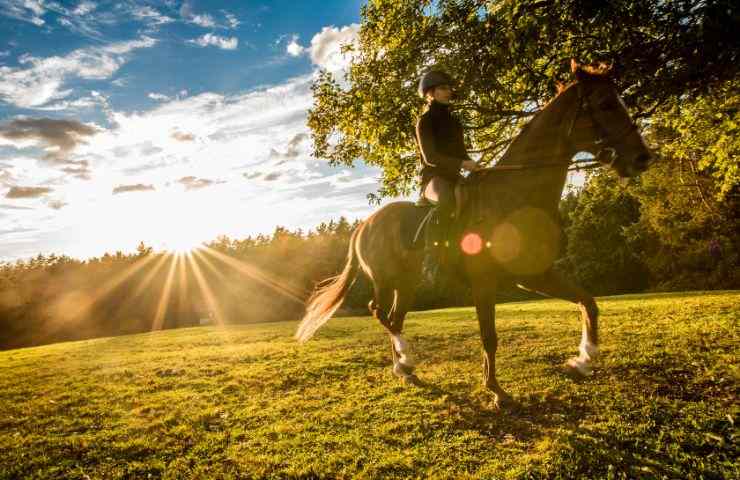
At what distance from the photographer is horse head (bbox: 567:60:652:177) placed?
4.70 m

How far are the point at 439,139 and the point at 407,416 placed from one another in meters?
3.85

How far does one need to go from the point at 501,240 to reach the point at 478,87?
204 inches

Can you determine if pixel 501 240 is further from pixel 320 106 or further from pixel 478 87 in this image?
pixel 320 106

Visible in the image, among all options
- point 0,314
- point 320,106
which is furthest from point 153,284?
point 320,106

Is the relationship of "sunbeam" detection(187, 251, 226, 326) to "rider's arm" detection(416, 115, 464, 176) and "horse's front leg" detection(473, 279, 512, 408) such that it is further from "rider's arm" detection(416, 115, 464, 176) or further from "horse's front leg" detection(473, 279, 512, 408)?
"rider's arm" detection(416, 115, 464, 176)

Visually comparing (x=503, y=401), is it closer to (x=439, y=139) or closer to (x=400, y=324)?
(x=400, y=324)

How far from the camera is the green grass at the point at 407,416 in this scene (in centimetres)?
404

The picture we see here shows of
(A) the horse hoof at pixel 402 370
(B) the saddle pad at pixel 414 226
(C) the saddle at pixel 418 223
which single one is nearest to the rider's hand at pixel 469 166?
(C) the saddle at pixel 418 223

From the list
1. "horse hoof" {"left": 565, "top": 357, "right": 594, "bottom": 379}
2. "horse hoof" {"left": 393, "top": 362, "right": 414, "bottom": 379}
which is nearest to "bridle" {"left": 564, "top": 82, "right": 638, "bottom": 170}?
"horse hoof" {"left": 565, "top": 357, "right": 594, "bottom": 379}

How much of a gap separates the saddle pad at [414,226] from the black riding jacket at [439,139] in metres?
0.82

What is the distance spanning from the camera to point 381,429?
16.7 ft

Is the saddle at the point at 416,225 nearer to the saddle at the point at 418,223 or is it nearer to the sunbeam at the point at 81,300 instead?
the saddle at the point at 418,223

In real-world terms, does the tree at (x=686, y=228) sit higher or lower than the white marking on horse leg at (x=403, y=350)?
higher

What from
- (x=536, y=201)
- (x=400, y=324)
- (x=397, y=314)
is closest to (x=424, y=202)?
(x=536, y=201)
